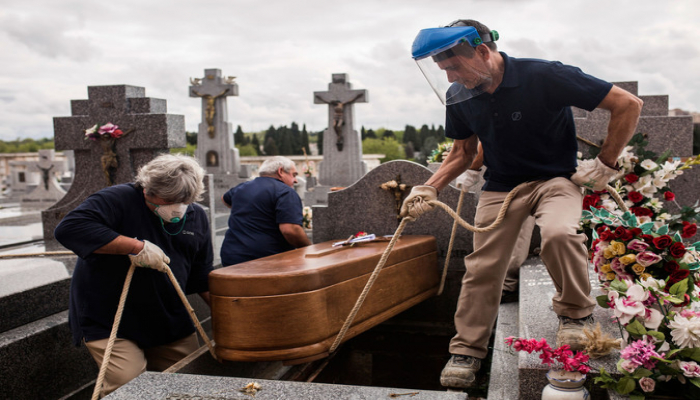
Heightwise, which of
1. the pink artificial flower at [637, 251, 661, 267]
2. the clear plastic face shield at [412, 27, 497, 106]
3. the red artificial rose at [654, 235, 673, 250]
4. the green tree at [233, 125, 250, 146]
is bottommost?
the pink artificial flower at [637, 251, 661, 267]

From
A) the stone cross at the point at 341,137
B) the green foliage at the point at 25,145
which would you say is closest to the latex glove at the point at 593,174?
the stone cross at the point at 341,137

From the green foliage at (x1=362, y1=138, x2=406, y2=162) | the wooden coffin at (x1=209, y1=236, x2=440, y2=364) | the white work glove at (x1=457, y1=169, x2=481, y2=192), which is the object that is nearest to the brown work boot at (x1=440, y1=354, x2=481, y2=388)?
the wooden coffin at (x1=209, y1=236, x2=440, y2=364)

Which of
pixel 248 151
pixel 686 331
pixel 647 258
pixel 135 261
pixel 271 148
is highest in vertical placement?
pixel 271 148

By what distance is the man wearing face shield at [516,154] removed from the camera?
2.77 meters

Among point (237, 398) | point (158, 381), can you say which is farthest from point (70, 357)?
point (237, 398)

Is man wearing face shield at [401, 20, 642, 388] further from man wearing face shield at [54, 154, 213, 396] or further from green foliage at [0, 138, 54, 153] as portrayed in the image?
green foliage at [0, 138, 54, 153]

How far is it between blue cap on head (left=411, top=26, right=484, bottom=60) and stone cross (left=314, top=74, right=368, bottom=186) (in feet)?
39.2

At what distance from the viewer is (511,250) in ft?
10.4

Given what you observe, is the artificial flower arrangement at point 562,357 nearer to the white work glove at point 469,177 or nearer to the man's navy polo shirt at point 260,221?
the white work glove at point 469,177

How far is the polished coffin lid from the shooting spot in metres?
3.08

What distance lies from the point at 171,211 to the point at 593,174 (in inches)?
88.8

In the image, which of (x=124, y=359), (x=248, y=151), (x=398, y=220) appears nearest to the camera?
(x=124, y=359)

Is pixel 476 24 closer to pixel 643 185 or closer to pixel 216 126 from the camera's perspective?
pixel 643 185

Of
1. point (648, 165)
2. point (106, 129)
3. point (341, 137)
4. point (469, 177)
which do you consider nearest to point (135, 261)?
point (469, 177)
